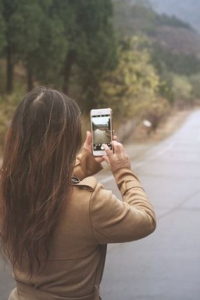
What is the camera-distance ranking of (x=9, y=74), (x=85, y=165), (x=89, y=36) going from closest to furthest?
(x=85, y=165)
(x=9, y=74)
(x=89, y=36)

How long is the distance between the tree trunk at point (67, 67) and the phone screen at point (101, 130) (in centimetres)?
2147

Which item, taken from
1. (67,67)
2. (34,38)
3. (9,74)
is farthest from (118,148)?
Result: (67,67)

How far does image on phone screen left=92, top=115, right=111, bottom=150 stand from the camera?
7.87 ft

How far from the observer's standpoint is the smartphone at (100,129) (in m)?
2.39

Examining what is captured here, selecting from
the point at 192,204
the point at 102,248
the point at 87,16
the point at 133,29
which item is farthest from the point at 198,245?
the point at 133,29

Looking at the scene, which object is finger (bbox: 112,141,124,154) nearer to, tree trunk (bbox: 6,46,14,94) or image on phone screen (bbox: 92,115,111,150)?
image on phone screen (bbox: 92,115,111,150)

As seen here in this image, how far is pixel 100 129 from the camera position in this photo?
2453 millimetres

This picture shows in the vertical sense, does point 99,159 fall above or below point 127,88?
above

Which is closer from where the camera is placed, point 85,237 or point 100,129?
point 85,237

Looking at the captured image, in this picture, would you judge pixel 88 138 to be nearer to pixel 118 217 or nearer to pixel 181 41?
pixel 118 217

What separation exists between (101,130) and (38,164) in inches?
20.7

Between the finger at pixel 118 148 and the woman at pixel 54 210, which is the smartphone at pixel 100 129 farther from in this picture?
the woman at pixel 54 210

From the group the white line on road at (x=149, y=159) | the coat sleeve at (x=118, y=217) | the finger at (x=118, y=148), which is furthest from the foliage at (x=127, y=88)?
the coat sleeve at (x=118, y=217)

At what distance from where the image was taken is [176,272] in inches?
225
